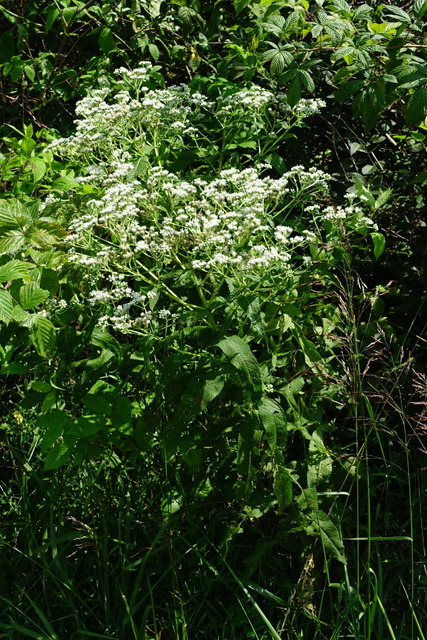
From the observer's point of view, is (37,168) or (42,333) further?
(37,168)

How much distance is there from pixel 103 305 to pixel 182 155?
0.77m

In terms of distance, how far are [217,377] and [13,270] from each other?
635mm

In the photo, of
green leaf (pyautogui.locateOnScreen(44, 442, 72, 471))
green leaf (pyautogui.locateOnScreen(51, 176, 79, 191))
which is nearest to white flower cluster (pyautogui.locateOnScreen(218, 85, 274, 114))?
green leaf (pyautogui.locateOnScreen(51, 176, 79, 191))

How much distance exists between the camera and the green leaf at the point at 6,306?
2.08 metres

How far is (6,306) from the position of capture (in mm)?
2111

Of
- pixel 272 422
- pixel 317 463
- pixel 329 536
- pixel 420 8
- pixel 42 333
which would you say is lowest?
pixel 329 536

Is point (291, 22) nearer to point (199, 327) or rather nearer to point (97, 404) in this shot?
point (199, 327)

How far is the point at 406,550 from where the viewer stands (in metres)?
2.73

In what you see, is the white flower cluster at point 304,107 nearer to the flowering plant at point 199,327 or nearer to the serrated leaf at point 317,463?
the flowering plant at point 199,327

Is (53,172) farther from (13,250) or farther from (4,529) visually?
(4,529)

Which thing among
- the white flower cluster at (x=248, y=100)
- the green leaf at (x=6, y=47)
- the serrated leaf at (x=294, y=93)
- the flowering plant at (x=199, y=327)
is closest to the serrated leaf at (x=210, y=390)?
the flowering plant at (x=199, y=327)

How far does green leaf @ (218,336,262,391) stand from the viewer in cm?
211

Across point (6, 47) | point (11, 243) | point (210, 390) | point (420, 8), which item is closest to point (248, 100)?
point (420, 8)

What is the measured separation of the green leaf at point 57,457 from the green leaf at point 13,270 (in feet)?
1.69
